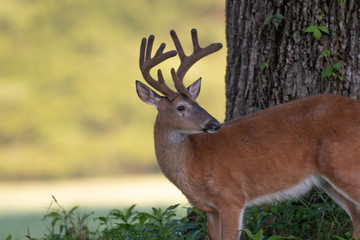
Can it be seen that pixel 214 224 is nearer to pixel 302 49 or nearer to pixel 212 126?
pixel 212 126

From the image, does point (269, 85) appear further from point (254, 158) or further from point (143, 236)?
point (143, 236)

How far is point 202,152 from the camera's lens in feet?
16.4

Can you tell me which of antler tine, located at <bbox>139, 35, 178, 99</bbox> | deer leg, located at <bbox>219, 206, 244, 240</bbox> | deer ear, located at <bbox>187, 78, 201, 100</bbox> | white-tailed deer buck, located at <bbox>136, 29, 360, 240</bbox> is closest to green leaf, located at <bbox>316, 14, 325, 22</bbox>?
white-tailed deer buck, located at <bbox>136, 29, 360, 240</bbox>

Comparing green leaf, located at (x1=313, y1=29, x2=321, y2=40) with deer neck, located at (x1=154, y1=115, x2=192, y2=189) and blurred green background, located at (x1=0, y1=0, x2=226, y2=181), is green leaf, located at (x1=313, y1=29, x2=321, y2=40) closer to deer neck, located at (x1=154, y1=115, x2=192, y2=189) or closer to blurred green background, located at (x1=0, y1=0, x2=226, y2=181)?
deer neck, located at (x1=154, y1=115, x2=192, y2=189)

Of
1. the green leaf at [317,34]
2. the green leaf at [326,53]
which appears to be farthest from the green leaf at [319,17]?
the green leaf at [326,53]

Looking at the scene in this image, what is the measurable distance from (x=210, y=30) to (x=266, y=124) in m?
19.0

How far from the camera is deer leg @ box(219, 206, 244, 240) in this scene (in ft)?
15.7

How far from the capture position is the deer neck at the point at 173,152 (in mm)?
4961

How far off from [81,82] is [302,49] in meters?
16.2

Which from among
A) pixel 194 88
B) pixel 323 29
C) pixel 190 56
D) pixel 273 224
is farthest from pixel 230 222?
pixel 323 29

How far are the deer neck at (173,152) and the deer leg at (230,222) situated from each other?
0.38 metres

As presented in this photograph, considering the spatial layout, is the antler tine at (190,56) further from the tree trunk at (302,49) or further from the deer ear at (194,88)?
the tree trunk at (302,49)

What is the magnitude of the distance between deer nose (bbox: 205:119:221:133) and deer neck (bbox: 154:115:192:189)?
30cm

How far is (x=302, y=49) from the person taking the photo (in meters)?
5.65
